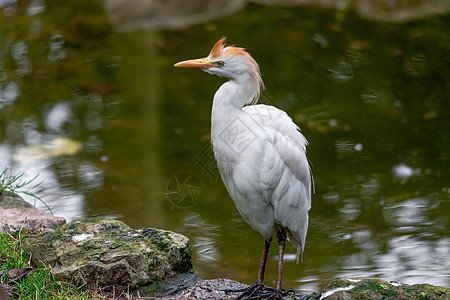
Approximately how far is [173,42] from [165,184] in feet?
11.1

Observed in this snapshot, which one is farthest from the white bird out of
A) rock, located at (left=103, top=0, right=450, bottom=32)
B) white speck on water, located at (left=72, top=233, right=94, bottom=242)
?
rock, located at (left=103, top=0, right=450, bottom=32)

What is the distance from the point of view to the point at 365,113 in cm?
683

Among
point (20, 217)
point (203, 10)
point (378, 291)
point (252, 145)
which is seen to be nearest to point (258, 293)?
point (378, 291)

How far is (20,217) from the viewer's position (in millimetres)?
4016

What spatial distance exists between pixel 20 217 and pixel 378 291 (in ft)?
7.71

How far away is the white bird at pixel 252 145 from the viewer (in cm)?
347

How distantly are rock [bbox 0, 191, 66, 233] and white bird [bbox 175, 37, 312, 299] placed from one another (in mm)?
1280

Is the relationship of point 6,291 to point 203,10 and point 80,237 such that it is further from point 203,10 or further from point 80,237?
point 203,10

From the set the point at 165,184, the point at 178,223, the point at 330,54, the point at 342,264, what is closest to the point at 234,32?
the point at 330,54

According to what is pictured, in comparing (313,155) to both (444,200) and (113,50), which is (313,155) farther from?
(113,50)

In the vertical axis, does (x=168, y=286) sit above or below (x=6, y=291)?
below

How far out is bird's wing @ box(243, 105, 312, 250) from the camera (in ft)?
11.4

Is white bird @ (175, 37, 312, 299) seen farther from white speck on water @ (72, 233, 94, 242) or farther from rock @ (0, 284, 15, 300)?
rock @ (0, 284, 15, 300)

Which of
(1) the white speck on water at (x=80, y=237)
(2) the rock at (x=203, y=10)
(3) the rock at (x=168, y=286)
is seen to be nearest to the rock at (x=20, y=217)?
(1) the white speck on water at (x=80, y=237)
